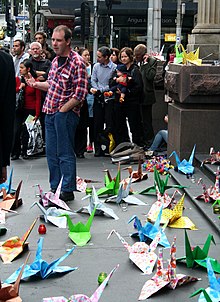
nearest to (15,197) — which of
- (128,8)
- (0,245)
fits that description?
(0,245)

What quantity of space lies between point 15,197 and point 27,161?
391 cm

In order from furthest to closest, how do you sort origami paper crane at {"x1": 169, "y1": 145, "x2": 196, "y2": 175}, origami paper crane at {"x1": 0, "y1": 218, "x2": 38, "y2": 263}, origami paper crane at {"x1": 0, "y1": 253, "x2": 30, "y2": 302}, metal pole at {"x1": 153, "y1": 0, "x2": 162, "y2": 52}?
metal pole at {"x1": 153, "y1": 0, "x2": 162, "y2": 52} < origami paper crane at {"x1": 169, "y1": 145, "x2": 196, "y2": 175} < origami paper crane at {"x1": 0, "y1": 218, "x2": 38, "y2": 263} < origami paper crane at {"x1": 0, "y1": 253, "x2": 30, "y2": 302}

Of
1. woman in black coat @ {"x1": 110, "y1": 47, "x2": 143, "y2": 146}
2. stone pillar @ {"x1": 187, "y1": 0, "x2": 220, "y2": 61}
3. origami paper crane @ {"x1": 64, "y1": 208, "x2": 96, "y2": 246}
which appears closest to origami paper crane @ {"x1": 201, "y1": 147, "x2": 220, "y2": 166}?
stone pillar @ {"x1": 187, "y1": 0, "x2": 220, "y2": 61}

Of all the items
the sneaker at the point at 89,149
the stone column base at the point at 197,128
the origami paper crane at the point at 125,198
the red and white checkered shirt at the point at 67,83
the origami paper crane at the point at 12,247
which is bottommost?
the sneaker at the point at 89,149

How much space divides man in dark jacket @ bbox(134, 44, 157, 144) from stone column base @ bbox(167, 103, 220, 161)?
279 centimetres

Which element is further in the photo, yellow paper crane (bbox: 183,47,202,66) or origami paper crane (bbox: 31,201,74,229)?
yellow paper crane (bbox: 183,47,202,66)

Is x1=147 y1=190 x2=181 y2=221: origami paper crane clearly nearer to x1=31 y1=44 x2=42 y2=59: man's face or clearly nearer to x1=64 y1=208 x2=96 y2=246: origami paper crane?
x1=64 y1=208 x2=96 y2=246: origami paper crane

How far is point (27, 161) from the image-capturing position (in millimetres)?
11508

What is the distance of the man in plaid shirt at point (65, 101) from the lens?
7.59 m

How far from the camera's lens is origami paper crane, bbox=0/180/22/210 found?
7.51 metres

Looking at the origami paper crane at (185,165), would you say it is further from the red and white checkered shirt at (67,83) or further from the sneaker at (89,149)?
the sneaker at (89,149)

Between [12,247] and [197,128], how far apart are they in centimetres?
418

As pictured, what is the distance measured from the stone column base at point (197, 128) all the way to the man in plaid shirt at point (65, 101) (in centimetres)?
212

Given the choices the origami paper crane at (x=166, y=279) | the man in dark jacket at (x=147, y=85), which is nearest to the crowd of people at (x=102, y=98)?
the man in dark jacket at (x=147, y=85)
